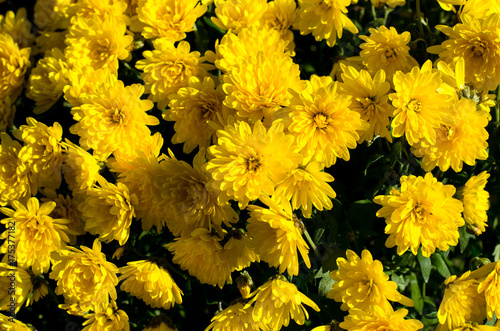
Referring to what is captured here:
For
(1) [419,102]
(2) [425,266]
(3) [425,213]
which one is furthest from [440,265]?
(1) [419,102]

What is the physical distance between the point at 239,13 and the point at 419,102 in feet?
3.39

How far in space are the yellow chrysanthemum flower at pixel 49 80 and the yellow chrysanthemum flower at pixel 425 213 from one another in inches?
67.3

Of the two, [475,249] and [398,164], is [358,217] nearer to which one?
[398,164]

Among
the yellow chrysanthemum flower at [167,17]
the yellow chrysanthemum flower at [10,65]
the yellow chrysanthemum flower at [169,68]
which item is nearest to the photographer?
the yellow chrysanthemum flower at [169,68]

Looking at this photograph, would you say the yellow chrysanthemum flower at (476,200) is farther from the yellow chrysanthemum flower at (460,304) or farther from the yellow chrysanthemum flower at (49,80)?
the yellow chrysanthemum flower at (49,80)

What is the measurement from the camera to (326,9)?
235 centimetres

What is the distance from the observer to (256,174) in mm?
1824

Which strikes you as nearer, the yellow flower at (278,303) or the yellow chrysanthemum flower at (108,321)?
the yellow flower at (278,303)

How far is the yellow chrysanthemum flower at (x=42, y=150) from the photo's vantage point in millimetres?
2258

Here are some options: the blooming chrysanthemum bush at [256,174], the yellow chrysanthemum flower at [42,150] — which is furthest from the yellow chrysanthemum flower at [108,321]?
the yellow chrysanthemum flower at [42,150]

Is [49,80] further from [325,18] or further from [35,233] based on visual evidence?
[325,18]

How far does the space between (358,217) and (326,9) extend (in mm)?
1043

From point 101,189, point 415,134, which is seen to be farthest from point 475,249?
point 101,189

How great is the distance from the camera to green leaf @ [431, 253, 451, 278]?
231 cm
